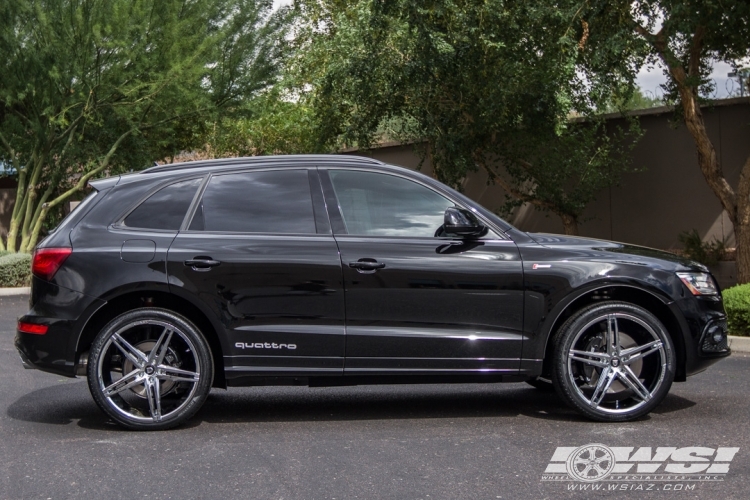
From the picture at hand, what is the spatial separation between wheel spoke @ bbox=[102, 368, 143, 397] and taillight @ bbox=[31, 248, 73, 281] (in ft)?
2.80

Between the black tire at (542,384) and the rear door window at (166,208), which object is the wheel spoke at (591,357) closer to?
the black tire at (542,384)

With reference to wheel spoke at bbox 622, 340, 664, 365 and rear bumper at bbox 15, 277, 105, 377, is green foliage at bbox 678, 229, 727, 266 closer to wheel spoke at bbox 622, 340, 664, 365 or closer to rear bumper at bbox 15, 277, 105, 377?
wheel spoke at bbox 622, 340, 664, 365

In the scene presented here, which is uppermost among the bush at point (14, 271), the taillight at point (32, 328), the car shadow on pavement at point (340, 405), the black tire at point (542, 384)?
the taillight at point (32, 328)

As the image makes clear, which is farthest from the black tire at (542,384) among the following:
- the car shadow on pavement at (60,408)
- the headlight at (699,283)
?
the car shadow on pavement at (60,408)

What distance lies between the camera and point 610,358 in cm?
695

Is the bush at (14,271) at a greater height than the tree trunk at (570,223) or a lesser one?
lesser

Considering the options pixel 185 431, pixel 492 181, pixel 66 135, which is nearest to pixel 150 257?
pixel 185 431

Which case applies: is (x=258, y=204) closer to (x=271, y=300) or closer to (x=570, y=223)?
(x=271, y=300)

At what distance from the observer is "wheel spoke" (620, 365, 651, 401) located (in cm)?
695

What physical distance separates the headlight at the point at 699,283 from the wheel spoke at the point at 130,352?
3772mm

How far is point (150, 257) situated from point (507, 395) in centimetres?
317

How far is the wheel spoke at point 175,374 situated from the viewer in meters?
6.82

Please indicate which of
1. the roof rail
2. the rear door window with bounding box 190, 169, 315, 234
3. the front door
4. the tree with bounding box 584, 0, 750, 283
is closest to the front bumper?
the front door

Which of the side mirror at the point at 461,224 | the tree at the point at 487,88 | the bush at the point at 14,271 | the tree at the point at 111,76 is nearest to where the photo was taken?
the side mirror at the point at 461,224
